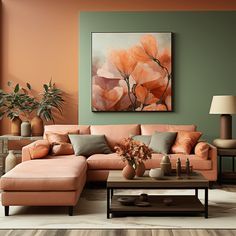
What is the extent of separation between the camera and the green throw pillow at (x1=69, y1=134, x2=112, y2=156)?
254 inches

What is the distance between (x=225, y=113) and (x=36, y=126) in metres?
2.91

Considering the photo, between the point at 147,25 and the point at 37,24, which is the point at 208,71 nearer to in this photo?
the point at 147,25

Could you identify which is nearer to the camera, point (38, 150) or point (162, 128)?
point (38, 150)

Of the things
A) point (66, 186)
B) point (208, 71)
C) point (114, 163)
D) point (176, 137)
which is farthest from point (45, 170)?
point (208, 71)

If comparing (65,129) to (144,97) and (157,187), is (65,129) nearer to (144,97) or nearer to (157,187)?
(144,97)

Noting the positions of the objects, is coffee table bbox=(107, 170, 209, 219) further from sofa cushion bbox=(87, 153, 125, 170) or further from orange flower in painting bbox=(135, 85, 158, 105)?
orange flower in painting bbox=(135, 85, 158, 105)

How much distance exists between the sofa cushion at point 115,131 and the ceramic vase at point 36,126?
0.90m

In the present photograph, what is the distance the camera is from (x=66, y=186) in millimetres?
4641

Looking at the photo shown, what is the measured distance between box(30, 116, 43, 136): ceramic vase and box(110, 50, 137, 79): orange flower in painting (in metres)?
1.50

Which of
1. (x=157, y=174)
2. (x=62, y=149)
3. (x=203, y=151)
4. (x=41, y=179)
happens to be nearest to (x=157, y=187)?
(x=157, y=174)

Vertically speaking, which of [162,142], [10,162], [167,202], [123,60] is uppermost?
[123,60]

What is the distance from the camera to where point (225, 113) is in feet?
21.5

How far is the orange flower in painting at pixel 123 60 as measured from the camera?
7301 millimetres

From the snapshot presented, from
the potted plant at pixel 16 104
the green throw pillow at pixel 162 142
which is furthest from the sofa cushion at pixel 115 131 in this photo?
the potted plant at pixel 16 104
